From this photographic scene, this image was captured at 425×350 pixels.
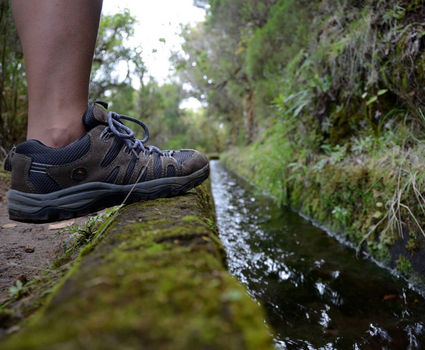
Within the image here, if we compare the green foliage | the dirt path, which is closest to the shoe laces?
the dirt path

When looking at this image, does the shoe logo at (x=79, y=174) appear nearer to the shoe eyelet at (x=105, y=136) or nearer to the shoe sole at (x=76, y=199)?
the shoe sole at (x=76, y=199)

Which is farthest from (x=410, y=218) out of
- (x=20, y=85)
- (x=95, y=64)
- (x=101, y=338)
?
(x=95, y=64)

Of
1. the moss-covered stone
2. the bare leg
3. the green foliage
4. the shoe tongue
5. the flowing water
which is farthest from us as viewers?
the green foliage

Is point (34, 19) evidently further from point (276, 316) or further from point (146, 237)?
point (276, 316)

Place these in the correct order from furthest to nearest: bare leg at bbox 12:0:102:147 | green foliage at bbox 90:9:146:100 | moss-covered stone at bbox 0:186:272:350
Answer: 1. green foliage at bbox 90:9:146:100
2. bare leg at bbox 12:0:102:147
3. moss-covered stone at bbox 0:186:272:350

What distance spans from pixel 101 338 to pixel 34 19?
125 cm

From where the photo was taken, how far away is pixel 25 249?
1593 millimetres

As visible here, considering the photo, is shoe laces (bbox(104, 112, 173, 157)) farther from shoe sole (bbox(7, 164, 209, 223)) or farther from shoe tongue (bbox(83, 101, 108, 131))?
shoe sole (bbox(7, 164, 209, 223))

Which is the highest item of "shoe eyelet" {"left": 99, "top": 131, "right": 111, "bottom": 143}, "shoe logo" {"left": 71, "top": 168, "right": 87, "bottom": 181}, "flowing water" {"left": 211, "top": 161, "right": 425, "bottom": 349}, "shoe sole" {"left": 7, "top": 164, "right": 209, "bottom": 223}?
"shoe eyelet" {"left": 99, "top": 131, "right": 111, "bottom": 143}

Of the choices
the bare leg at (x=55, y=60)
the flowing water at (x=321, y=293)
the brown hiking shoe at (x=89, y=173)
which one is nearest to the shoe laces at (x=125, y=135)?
the brown hiking shoe at (x=89, y=173)

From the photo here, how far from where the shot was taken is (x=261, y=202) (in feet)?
15.8

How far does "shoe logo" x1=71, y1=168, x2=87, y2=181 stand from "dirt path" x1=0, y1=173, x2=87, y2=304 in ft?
1.27

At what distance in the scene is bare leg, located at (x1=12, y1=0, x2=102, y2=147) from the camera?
3.71 ft

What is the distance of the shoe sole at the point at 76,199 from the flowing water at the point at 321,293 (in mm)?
1034
